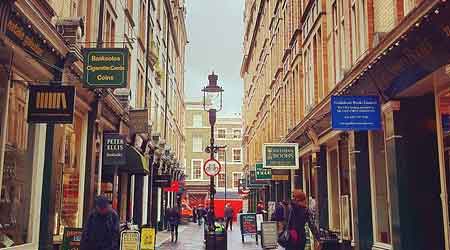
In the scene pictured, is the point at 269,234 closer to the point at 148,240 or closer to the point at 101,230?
the point at 148,240

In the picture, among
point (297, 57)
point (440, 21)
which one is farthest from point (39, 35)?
point (297, 57)

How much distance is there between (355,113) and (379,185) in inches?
112

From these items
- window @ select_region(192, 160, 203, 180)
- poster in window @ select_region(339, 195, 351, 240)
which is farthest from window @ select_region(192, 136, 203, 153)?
poster in window @ select_region(339, 195, 351, 240)

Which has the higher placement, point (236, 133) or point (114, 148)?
point (236, 133)

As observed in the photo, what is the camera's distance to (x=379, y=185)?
42.4 ft

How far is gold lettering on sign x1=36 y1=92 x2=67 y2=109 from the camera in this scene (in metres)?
9.45

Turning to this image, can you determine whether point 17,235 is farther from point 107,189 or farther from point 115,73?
point 107,189

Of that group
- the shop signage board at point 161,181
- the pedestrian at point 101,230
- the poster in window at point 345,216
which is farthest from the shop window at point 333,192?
the shop signage board at point 161,181

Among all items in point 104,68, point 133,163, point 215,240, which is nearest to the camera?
point 104,68

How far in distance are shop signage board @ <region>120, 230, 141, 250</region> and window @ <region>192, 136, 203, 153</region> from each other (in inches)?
2396

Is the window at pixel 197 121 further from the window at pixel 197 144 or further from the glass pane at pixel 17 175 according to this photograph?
the glass pane at pixel 17 175

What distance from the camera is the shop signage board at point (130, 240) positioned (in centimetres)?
Result: 1216

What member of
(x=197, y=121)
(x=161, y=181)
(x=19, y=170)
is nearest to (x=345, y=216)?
(x=19, y=170)

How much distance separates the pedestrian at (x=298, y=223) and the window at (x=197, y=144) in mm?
64133
